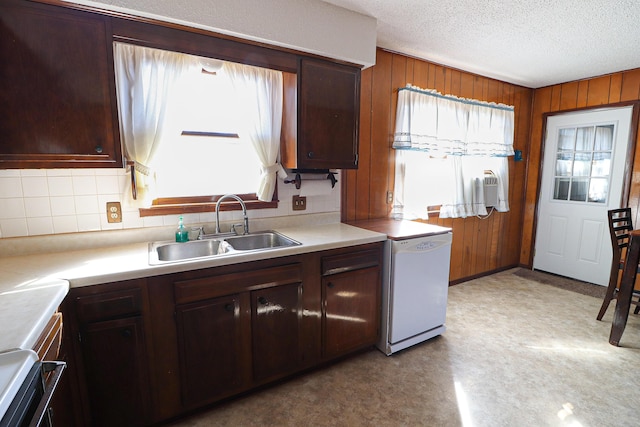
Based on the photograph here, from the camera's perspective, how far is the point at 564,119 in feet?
12.3

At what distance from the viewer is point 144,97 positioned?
179cm

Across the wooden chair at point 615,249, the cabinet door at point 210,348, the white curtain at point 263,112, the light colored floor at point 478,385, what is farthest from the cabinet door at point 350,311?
the wooden chair at point 615,249

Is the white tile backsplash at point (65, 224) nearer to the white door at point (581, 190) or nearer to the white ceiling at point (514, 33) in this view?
the white ceiling at point (514, 33)

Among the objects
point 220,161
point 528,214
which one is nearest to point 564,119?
point 528,214

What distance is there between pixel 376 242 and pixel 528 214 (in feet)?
10.3

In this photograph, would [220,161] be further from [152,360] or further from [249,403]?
[249,403]

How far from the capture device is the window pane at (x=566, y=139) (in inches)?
147

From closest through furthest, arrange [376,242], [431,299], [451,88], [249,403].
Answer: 1. [249,403]
2. [376,242]
3. [431,299]
4. [451,88]

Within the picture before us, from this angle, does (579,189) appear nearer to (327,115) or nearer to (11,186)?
(327,115)

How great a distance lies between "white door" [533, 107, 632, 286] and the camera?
11.2ft

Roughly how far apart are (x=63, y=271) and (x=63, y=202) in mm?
546

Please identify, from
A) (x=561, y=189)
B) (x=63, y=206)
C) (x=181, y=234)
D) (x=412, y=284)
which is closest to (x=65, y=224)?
(x=63, y=206)

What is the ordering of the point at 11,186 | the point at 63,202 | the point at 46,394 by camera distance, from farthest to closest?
the point at 63,202 → the point at 11,186 → the point at 46,394

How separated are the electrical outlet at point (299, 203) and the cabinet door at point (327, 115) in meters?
0.37
